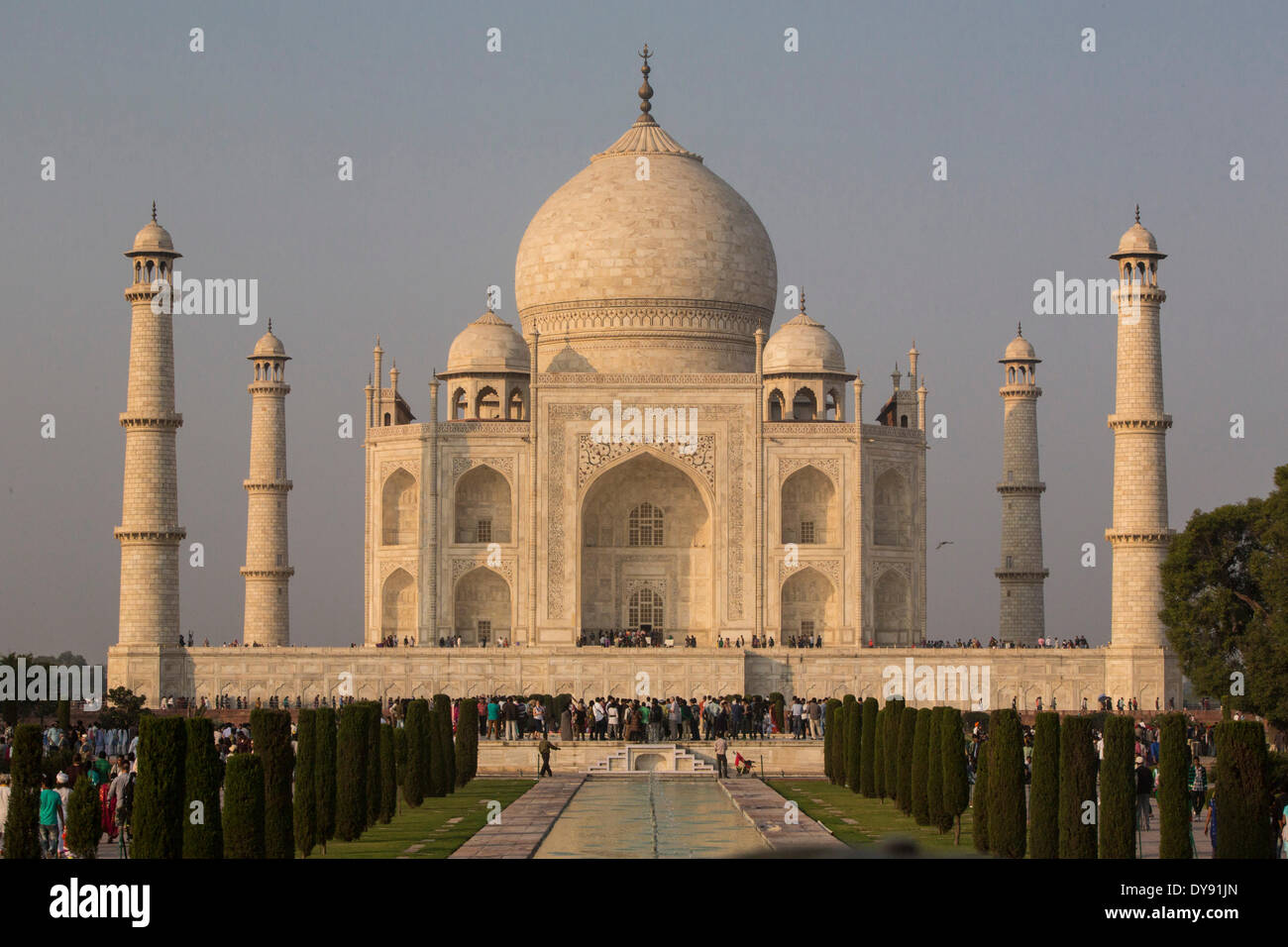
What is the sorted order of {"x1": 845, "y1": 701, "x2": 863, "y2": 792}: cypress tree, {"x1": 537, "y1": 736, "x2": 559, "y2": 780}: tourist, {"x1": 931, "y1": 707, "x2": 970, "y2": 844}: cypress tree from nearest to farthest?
{"x1": 931, "y1": 707, "x2": 970, "y2": 844}: cypress tree
{"x1": 845, "y1": 701, "x2": 863, "y2": 792}: cypress tree
{"x1": 537, "y1": 736, "x2": 559, "y2": 780}: tourist

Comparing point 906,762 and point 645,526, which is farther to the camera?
point 645,526

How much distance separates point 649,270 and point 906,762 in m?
20.6

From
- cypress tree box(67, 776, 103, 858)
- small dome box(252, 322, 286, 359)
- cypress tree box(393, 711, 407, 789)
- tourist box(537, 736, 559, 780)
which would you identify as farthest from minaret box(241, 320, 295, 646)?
cypress tree box(67, 776, 103, 858)

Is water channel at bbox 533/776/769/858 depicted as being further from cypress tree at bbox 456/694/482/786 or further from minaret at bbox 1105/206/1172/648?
minaret at bbox 1105/206/1172/648

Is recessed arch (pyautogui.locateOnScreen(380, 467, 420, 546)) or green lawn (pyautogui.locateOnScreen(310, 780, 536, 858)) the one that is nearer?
green lawn (pyautogui.locateOnScreen(310, 780, 536, 858))

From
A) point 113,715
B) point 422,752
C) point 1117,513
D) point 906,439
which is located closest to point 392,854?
point 422,752

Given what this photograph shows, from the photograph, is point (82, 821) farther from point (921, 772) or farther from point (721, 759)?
point (721, 759)

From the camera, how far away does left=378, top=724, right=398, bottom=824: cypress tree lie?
1850 cm

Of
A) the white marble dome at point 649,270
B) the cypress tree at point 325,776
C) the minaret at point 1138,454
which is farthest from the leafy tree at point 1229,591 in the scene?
the cypress tree at point 325,776

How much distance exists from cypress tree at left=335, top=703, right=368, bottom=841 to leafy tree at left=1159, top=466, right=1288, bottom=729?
14.8 m

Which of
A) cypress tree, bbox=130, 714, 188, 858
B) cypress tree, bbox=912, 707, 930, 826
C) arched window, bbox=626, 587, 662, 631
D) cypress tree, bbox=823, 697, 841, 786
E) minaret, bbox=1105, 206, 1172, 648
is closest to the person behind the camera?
cypress tree, bbox=130, 714, 188, 858

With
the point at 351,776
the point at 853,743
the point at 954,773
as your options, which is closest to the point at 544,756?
the point at 853,743

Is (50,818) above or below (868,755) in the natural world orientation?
above

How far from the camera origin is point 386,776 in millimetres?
18906
